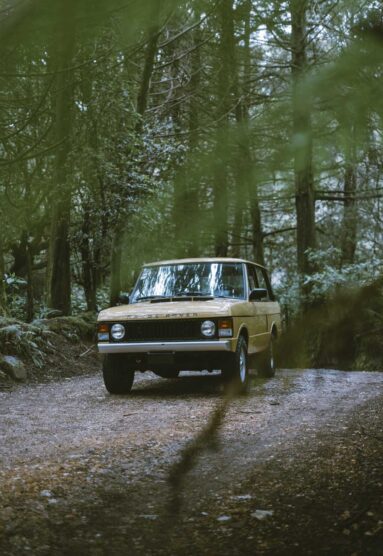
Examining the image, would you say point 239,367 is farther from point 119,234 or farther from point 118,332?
point 119,234

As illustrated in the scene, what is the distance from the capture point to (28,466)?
4641 mm

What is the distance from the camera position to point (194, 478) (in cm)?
407

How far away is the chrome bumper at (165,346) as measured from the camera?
325 inches

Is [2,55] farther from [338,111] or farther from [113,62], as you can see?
[338,111]

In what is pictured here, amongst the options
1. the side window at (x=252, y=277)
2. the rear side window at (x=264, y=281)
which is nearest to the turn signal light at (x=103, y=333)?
the side window at (x=252, y=277)

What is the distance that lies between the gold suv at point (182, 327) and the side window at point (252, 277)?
270mm

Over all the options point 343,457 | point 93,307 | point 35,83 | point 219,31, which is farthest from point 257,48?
point 93,307

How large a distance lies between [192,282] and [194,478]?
18.8 ft

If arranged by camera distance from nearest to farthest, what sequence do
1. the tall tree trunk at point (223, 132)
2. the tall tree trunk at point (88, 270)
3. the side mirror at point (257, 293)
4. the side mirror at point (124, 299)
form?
the tall tree trunk at point (223, 132)
the side mirror at point (257, 293)
the side mirror at point (124, 299)
the tall tree trunk at point (88, 270)

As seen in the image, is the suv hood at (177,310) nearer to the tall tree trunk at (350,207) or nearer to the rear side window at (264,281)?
the rear side window at (264,281)

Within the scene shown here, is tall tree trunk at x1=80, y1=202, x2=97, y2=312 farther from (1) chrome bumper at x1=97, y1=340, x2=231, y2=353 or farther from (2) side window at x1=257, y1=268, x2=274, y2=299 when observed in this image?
(1) chrome bumper at x1=97, y1=340, x2=231, y2=353

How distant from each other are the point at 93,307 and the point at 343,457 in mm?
11926

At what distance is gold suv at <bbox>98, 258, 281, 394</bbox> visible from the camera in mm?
8344

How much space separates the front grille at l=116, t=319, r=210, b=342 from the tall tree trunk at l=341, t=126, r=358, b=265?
6.21 meters
